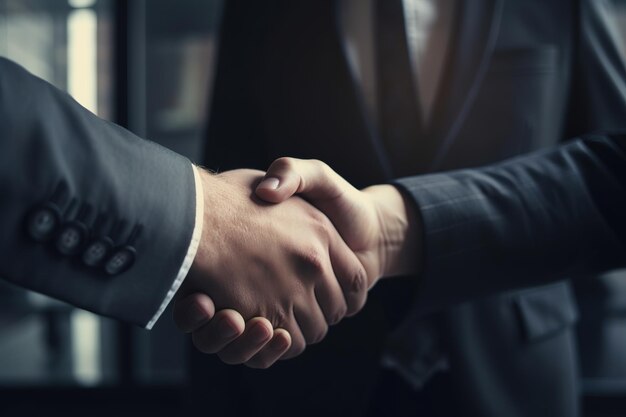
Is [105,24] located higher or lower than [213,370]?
higher

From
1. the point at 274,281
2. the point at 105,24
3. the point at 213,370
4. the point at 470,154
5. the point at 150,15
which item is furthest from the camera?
the point at 150,15

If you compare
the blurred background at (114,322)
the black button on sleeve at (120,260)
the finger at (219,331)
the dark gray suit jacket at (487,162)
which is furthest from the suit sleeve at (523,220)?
the blurred background at (114,322)

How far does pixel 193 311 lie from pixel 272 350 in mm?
110

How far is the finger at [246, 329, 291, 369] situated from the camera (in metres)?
0.60

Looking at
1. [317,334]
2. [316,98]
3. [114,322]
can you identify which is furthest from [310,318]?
[114,322]

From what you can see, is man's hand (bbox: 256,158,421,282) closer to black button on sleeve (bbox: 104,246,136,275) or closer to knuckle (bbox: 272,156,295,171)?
knuckle (bbox: 272,156,295,171)

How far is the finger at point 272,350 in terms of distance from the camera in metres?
0.60

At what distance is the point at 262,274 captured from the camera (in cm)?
59

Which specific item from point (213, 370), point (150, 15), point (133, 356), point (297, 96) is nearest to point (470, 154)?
point (297, 96)

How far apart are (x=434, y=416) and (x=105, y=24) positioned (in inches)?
87.3

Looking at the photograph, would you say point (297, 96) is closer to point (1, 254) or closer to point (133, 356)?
point (1, 254)

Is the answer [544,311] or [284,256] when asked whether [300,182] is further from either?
[544,311]

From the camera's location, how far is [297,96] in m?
0.82

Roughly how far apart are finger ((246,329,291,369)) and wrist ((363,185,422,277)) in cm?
15
